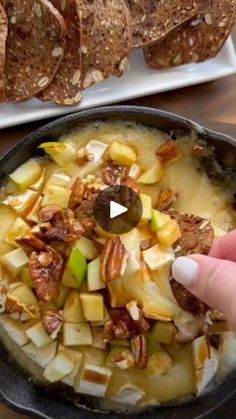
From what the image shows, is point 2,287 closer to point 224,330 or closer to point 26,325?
point 26,325

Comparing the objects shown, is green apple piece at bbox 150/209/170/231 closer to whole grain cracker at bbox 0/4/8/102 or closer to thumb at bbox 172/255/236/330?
thumb at bbox 172/255/236/330

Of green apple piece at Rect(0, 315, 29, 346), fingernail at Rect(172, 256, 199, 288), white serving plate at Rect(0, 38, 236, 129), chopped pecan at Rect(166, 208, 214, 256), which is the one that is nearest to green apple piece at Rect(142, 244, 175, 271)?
chopped pecan at Rect(166, 208, 214, 256)

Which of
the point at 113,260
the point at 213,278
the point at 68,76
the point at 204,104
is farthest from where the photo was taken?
the point at 204,104

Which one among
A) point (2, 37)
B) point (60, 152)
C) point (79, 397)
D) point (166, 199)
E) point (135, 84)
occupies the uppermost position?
point (2, 37)

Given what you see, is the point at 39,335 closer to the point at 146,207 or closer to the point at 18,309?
the point at 18,309

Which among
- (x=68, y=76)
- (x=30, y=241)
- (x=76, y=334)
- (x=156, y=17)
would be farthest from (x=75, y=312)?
(x=156, y=17)

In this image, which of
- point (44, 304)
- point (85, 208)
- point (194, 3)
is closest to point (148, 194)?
point (85, 208)

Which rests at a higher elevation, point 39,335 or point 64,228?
point 64,228
